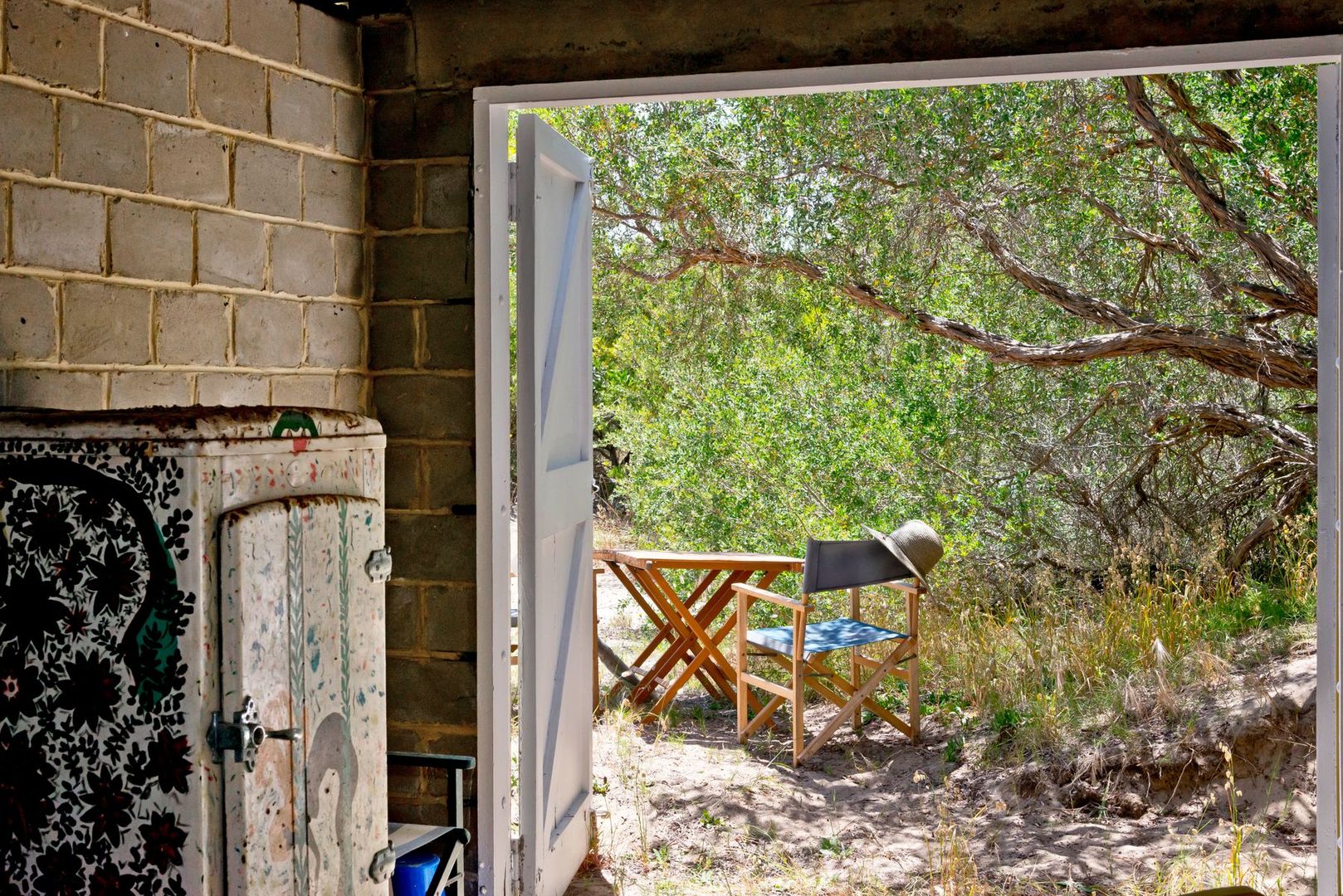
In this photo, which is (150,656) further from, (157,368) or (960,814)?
(960,814)

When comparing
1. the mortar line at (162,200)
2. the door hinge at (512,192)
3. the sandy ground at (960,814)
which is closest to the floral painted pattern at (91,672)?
the mortar line at (162,200)

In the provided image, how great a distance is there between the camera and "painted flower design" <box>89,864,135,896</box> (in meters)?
1.61

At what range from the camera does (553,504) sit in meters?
3.45

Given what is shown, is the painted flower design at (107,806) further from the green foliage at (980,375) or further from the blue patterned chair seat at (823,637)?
the green foliage at (980,375)

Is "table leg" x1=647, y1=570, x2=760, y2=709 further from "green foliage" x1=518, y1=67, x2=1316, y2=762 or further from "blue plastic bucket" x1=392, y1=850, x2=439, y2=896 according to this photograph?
"blue plastic bucket" x1=392, y1=850, x2=439, y2=896

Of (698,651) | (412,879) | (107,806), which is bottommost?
(698,651)

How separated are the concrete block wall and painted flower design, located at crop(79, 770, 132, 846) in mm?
1604

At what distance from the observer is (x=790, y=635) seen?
215 inches

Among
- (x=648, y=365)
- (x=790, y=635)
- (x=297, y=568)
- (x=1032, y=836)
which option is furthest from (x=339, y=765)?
(x=648, y=365)

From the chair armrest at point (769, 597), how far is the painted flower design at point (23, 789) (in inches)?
143

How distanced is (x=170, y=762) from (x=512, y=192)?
6.70 feet

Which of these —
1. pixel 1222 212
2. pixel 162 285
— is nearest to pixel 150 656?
pixel 162 285

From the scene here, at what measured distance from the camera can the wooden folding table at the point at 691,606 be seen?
5.61 meters

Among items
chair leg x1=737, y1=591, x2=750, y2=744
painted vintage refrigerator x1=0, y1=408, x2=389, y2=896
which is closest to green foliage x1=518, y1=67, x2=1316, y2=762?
chair leg x1=737, y1=591, x2=750, y2=744
